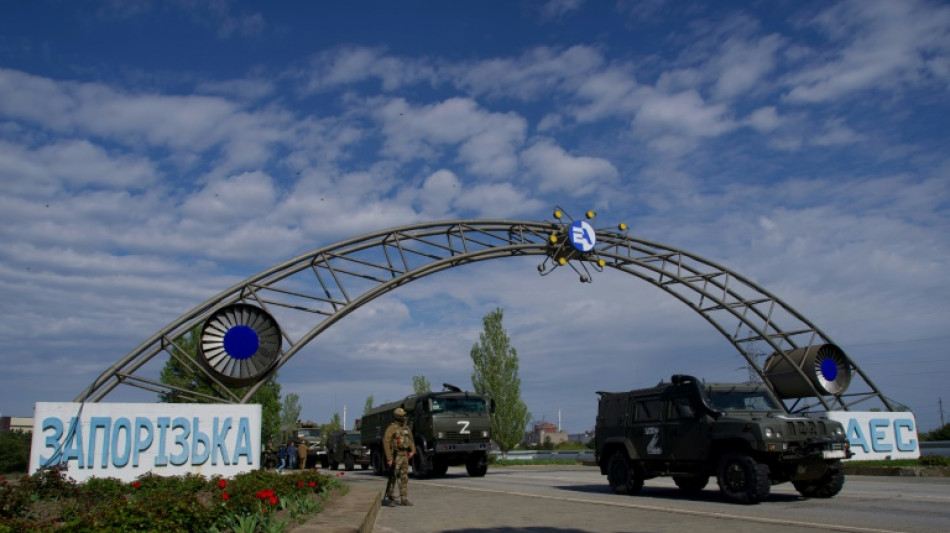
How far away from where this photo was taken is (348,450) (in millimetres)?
32344

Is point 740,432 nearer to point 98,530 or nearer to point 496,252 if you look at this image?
point 98,530

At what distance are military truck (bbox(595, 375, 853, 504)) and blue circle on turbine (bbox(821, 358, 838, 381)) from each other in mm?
17414

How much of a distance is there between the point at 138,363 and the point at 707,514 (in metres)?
16.0

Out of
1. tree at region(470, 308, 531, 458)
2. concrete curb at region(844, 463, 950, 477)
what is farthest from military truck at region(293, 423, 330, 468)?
concrete curb at region(844, 463, 950, 477)

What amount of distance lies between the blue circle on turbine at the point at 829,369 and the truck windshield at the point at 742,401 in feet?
59.7

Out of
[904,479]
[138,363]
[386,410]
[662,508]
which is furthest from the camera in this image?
[386,410]

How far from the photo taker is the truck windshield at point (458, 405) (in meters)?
22.2

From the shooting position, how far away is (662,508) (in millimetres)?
11219

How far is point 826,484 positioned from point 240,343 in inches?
600

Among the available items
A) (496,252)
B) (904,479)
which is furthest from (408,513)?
(496,252)

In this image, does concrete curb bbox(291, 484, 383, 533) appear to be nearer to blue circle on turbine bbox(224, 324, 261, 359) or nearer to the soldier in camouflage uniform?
the soldier in camouflage uniform

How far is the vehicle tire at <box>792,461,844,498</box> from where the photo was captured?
1212 cm

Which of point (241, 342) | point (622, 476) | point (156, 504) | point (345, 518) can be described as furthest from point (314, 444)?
point (156, 504)

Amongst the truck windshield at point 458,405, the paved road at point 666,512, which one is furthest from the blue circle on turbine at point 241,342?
the paved road at point 666,512
